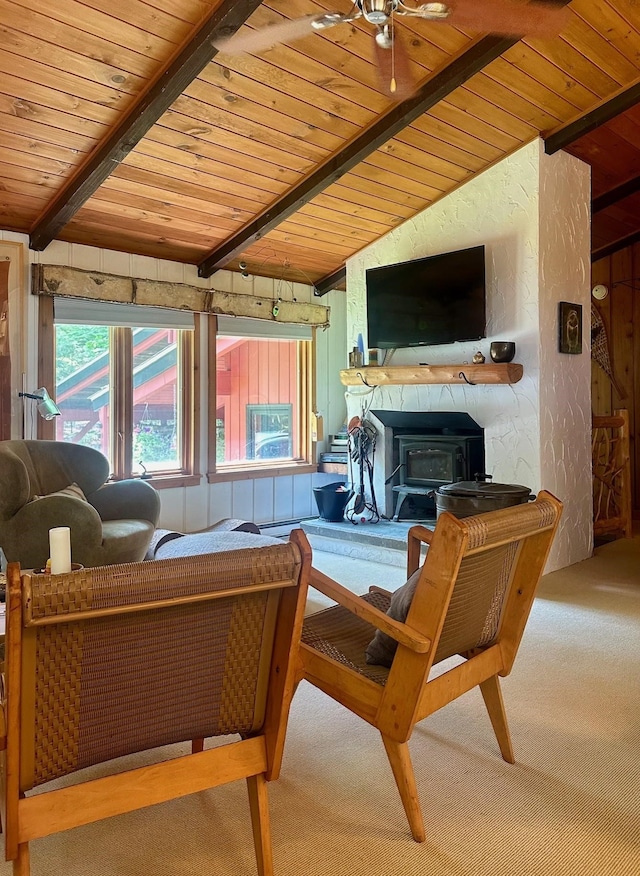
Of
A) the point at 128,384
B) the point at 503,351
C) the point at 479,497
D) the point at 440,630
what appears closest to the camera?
the point at 440,630

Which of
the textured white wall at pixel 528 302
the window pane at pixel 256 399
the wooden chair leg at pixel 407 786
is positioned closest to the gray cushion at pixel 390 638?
the wooden chair leg at pixel 407 786

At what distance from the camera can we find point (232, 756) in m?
1.53

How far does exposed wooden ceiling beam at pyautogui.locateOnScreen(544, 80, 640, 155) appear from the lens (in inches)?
163

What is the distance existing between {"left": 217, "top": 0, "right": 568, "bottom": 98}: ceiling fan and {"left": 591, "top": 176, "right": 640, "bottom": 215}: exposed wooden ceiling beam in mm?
3461

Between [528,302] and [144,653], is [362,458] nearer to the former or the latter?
[528,302]

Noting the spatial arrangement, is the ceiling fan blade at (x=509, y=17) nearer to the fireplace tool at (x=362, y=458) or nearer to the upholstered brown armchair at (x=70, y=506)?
the upholstered brown armchair at (x=70, y=506)

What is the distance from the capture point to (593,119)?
14.1 feet

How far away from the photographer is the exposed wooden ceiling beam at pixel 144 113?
2939mm

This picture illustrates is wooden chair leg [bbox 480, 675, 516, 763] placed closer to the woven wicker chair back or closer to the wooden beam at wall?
the woven wicker chair back

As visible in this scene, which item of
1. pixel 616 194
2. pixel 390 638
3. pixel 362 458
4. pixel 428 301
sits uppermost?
pixel 616 194

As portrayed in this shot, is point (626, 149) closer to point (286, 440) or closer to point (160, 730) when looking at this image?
point (286, 440)

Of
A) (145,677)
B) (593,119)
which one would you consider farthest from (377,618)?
(593,119)

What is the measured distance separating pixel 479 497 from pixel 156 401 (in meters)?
2.74

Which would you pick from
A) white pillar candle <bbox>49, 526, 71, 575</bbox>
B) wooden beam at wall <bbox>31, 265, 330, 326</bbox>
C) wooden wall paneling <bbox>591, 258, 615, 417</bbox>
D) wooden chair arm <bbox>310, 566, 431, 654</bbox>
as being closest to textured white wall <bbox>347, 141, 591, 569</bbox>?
wooden beam at wall <bbox>31, 265, 330, 326</bbox>
